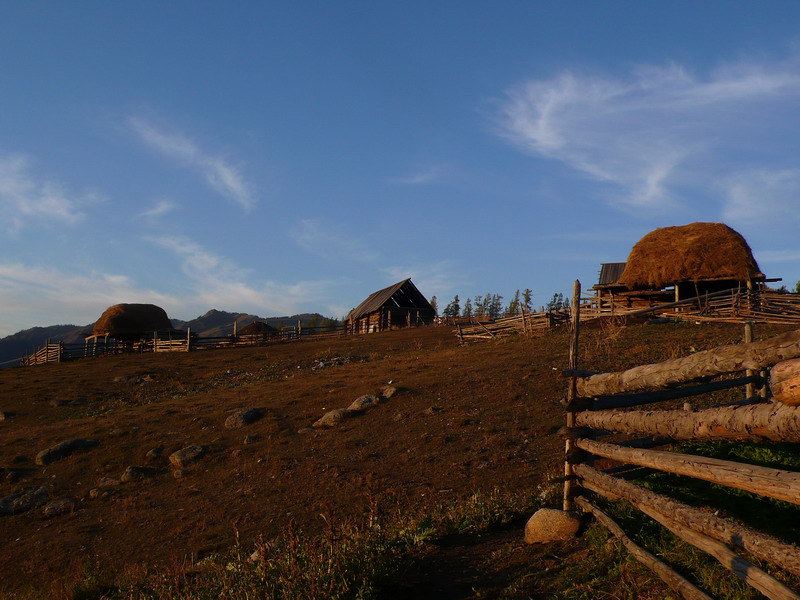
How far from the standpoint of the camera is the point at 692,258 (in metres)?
35.0

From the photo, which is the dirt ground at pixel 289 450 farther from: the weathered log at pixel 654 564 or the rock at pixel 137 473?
the weathered log at pixel 654 564

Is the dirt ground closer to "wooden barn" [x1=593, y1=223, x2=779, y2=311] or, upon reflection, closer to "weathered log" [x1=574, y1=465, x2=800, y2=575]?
"weathered log" [x1=574, y1=465, x2=800, y2=575]

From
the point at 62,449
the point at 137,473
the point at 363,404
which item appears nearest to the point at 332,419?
the point at 363,404

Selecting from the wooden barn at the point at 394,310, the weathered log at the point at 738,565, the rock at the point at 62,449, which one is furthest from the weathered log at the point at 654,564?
the wooden barn at the point at 394,310

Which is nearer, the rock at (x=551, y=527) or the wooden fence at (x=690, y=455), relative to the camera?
the wooden fence at (x=690, y=455)

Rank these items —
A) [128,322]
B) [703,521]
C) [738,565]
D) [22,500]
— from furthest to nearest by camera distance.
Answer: [128,322]
[22,500]
[703,521]
[738,565]

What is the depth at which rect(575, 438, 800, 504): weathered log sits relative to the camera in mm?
3371

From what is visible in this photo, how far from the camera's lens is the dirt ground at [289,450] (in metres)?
10.2

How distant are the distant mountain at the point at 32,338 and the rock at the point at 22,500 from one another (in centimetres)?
14391

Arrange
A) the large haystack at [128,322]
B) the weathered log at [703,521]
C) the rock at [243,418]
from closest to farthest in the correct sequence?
the weathered log at [703,521], the rock at [243,418], the large haystack at [128,322]

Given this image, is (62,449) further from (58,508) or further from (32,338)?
(32,338)

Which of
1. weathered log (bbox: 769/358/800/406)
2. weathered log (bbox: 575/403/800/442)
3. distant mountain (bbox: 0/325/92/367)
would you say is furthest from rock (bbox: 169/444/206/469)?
distant mountain (bbox: 0/325/92/367)

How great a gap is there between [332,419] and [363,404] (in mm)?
1122

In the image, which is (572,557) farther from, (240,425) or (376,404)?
(240,425)
